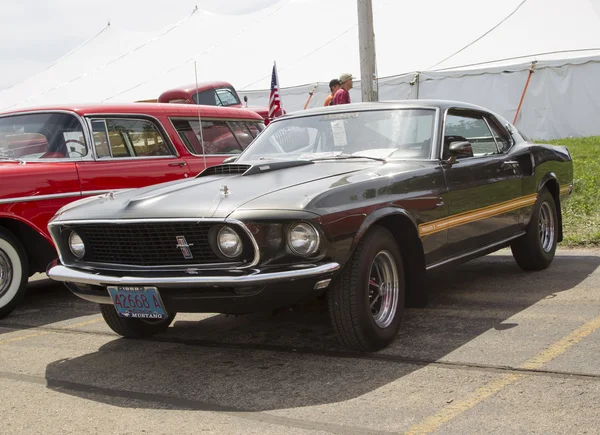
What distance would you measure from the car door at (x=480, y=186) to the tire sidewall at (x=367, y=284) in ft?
2.38

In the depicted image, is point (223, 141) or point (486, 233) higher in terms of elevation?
point (223, 141)

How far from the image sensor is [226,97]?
19.1 m

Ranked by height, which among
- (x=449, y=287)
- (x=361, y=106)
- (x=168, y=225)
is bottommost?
(x=449, y=287)

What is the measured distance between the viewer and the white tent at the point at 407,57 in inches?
731

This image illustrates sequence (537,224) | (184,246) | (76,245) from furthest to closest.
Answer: (537,224), (76,245), (184,246)

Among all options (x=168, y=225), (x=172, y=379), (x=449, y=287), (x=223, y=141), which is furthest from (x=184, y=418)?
(x=223, y=141)

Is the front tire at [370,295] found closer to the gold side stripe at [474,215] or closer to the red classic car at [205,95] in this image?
the gold side stripe at [474,215]

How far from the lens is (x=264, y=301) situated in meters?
4.22

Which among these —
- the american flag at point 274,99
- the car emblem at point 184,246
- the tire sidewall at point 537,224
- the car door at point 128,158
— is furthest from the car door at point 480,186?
the american flag at point 274,99

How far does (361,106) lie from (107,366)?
98.8 inches

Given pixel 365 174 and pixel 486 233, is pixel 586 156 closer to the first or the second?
pixel 486 233

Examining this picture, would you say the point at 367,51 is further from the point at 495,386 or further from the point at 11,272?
the point at 495,386

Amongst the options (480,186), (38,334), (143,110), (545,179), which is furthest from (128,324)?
(545,179)

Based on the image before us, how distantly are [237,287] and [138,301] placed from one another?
0.60 m
